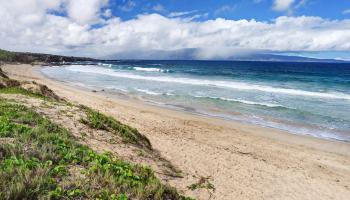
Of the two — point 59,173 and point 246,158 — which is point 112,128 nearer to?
point 246,158

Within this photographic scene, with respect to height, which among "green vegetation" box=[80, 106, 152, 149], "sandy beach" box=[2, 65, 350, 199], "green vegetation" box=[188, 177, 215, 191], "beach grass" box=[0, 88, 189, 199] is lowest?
"sandy beach" box=[2, 65, 350, 199]

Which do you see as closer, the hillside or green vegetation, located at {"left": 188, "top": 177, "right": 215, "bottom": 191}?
green vegetation, located at {"left": 188, "top": 177, "right": 215, "bottom": 191}

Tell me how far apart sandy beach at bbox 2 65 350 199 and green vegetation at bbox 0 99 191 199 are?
2173 millimetres

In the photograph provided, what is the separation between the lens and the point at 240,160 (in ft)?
37.1

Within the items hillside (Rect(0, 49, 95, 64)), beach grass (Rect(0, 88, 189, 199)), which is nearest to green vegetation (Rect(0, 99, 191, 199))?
Result: beach grass (Rect(0, 88, 189, 199))

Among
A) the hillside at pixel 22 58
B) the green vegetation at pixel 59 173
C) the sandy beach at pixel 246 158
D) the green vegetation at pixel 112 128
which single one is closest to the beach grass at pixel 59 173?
the green vegetation at pixel 59 173

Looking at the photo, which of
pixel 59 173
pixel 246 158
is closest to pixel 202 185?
pixel 59 173

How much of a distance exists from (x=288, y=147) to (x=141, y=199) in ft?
35.6

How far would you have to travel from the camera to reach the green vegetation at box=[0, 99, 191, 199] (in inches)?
184

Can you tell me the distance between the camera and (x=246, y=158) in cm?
1176

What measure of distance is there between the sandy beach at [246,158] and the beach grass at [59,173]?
7.15 ft

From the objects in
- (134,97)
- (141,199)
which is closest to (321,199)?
(141,199)

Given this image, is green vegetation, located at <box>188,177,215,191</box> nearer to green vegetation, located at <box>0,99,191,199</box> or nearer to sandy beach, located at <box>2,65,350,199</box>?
sandy beach, located at <box>2,65,350,199</box>

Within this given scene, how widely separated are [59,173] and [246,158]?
7.86 meters
